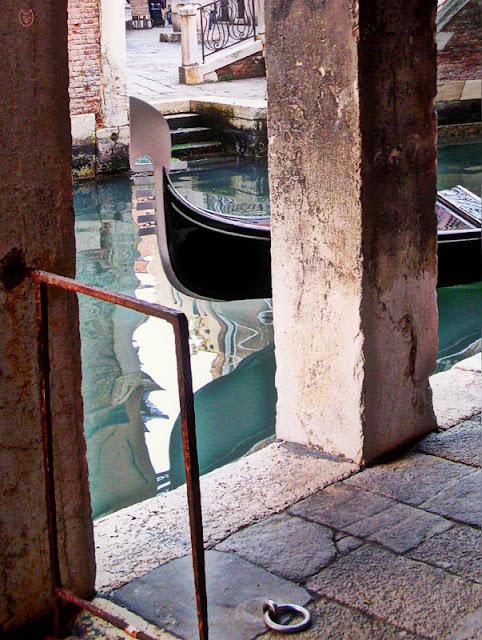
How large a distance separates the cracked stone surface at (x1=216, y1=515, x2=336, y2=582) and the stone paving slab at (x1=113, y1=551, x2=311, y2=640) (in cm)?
4

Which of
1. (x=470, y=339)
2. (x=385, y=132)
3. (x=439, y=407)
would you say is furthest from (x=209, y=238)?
(x=385, y=132)

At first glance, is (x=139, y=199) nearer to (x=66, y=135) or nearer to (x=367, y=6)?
(x=367, y=6)

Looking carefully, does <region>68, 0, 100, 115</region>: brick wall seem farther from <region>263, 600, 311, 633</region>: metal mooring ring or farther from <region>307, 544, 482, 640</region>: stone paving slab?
<region>263, 600, 311, 633</region>: metal mooring ring

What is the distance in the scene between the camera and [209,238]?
16.6ft

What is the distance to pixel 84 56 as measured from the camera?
9.60m

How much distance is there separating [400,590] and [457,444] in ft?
2.68

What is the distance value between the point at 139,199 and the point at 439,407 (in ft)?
22.7

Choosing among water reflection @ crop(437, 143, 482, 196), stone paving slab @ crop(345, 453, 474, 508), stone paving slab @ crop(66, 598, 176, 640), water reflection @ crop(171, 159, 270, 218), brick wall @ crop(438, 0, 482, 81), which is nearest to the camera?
stone paving slab @ crop(66, 598, 176, 640)

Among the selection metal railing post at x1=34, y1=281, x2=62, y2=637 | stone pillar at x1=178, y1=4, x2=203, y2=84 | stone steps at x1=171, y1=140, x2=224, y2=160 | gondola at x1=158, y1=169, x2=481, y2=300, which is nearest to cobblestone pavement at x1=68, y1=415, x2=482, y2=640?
metal railing post at x1=34, y1=281, x2=62, y2=637

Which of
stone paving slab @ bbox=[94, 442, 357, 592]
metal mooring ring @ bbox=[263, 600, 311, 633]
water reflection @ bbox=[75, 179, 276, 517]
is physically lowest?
water reflection @ bbox=[75, 179, 276, 517]

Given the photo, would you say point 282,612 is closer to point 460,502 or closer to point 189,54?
point 460,502

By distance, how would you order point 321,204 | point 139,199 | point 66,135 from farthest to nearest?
point 139,199
point 321,204
point 66,135

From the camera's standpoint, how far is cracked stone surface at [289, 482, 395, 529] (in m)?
2.50

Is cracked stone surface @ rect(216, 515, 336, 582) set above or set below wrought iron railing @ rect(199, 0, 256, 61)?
below
